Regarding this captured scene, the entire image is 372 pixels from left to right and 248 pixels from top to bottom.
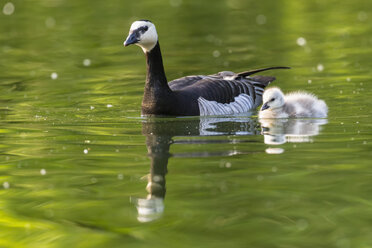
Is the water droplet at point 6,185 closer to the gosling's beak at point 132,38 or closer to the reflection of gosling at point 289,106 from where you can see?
the gosling's beak at point 132,38

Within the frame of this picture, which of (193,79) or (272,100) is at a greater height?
(193,79)

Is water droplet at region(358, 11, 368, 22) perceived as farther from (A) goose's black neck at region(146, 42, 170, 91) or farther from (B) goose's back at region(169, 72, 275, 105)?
(A) goose's black neck at region(146, 42, 170, 91)

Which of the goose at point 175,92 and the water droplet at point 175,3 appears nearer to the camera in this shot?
the goose at point 175,92

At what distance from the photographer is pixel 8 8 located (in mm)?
23781

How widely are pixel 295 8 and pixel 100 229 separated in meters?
16.3

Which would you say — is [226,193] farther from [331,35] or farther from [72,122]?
[331,35]

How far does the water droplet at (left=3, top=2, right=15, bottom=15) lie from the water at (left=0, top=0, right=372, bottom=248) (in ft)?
16.9

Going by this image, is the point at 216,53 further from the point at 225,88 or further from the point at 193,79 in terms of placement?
the point at 225,88

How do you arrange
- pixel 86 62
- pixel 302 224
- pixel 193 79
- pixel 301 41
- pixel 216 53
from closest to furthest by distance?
pixel 302 224 < pixel 193 79 < pixel 86 62 < pixel 216 53 < pixel 301 41

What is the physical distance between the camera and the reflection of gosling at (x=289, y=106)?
10219mm

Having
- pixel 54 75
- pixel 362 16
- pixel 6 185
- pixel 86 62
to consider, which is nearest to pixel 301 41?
pixel 362 16

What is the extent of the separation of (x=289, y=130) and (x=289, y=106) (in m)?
1.00

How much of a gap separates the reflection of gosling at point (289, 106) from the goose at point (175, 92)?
2.51ft

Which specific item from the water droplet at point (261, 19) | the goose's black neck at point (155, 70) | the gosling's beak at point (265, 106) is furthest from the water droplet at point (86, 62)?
the gosling's beak at point (265, 106)
